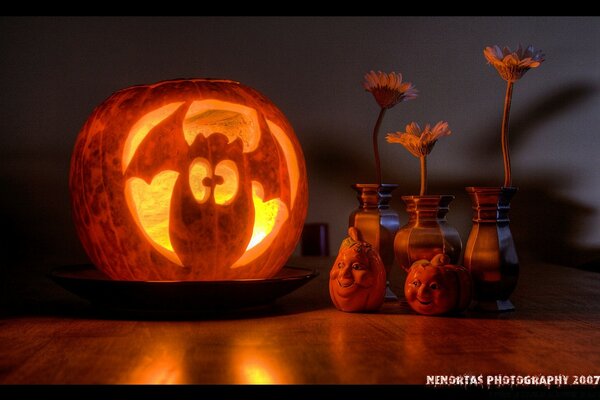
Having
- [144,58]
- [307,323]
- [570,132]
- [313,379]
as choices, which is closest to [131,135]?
[307,323]

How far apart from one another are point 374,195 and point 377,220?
3 cm

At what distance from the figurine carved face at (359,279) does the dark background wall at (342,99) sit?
117 centimetres

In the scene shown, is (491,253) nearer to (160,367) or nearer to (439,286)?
(439,286)

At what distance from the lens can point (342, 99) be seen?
2037 mm

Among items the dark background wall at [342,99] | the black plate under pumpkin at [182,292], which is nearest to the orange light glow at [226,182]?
the black plate under pumpkin at [182,292]

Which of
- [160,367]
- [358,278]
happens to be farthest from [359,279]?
[160,367]

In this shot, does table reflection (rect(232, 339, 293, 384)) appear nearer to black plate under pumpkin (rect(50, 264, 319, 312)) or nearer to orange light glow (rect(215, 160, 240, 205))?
black plate under pumpkin (rect(50, 264, 319, 312))

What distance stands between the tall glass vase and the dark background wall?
1053mm

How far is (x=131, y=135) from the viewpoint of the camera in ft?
2.94

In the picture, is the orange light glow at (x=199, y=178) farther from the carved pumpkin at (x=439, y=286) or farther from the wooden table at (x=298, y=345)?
the carved pumpkin at (x=439, y=286)

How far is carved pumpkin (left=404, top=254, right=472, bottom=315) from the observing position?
0.85 metres

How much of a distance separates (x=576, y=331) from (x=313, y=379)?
1.14 ft

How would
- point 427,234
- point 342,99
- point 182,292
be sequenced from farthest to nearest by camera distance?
point 342,99, point 427,234, point 182,292

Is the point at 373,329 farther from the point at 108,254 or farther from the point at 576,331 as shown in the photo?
the point at 108,254
